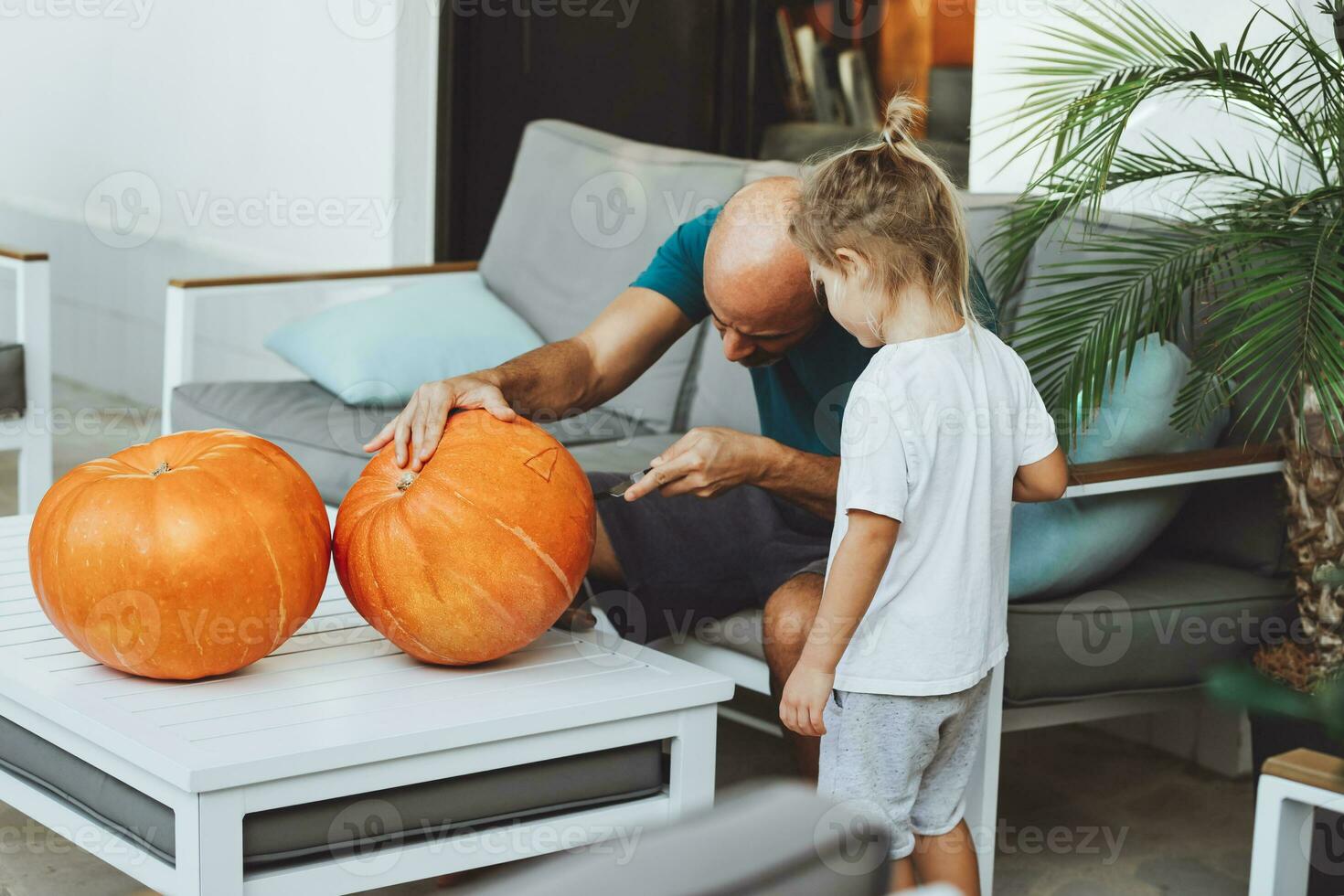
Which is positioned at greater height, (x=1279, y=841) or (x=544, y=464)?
(x=544, y=464)

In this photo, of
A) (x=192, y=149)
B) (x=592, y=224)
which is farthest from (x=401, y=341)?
(x=192, y=149)

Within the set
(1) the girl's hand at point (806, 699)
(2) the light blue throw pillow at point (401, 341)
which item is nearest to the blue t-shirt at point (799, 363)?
(1) the girl's hand at point (806, 699)

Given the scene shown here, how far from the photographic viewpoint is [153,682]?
155cm

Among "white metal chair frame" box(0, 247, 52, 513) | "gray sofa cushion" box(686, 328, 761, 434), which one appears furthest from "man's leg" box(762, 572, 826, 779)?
"white metal chair frame" box(0, 247, 52, 513)

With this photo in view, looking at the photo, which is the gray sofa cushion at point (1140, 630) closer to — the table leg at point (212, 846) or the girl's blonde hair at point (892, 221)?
the girl's blonde hair at point (892, 221)

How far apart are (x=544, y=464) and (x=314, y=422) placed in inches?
53.9

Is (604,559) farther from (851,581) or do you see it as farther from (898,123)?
(898,123)

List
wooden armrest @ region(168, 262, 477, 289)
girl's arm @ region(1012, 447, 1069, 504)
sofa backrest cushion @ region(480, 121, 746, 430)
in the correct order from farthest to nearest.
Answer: wooden armrest @ region(168, 262, 477, 289), sofa backrest cushion @ region(480, 121, 746, 430), girl's arm @ region(1012, 447, 1069, 504)

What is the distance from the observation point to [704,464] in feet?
5.67

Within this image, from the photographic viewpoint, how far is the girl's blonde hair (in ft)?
5.28

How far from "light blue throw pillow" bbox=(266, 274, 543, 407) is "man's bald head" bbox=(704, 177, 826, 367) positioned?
128 centimetres

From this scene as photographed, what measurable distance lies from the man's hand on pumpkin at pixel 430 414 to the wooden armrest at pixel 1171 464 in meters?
0.75

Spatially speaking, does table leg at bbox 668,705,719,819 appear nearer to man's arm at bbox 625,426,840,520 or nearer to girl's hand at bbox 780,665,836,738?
girl's hand at bbox 780,665,836,738

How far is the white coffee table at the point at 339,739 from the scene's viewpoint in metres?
1.36
